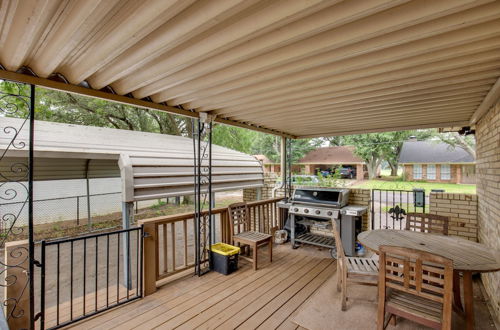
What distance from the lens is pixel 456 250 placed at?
7.98 ft

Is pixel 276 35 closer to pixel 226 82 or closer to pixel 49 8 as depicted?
pixel 226 82

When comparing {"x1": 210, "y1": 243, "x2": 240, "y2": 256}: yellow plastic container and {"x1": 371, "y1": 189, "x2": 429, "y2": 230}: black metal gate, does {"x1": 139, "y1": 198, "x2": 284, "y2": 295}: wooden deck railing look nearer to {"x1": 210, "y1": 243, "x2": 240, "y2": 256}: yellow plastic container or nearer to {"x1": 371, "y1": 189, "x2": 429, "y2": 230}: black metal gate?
{"x1": 210, "y1": 243, "x2": 240, "y2": 256}: yellow plastic container

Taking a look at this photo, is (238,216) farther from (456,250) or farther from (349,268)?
(456,250)

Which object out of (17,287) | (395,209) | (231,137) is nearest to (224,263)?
(17,287)

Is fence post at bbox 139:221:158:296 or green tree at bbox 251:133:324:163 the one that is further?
green tree at bbox 251:133:324:163

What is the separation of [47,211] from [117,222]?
1986mm

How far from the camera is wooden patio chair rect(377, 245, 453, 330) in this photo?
177cm

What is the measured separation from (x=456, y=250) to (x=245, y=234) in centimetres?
288

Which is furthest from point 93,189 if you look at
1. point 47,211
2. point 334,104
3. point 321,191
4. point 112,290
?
point 334,104

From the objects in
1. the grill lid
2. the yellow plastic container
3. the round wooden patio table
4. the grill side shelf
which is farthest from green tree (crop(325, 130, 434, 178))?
the yellow plastic container

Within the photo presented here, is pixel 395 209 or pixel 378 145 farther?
pixel 378 145

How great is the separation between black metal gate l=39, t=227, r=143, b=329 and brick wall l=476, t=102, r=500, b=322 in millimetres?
4276

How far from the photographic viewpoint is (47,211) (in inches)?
272

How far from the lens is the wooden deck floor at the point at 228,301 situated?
8.25 ft
